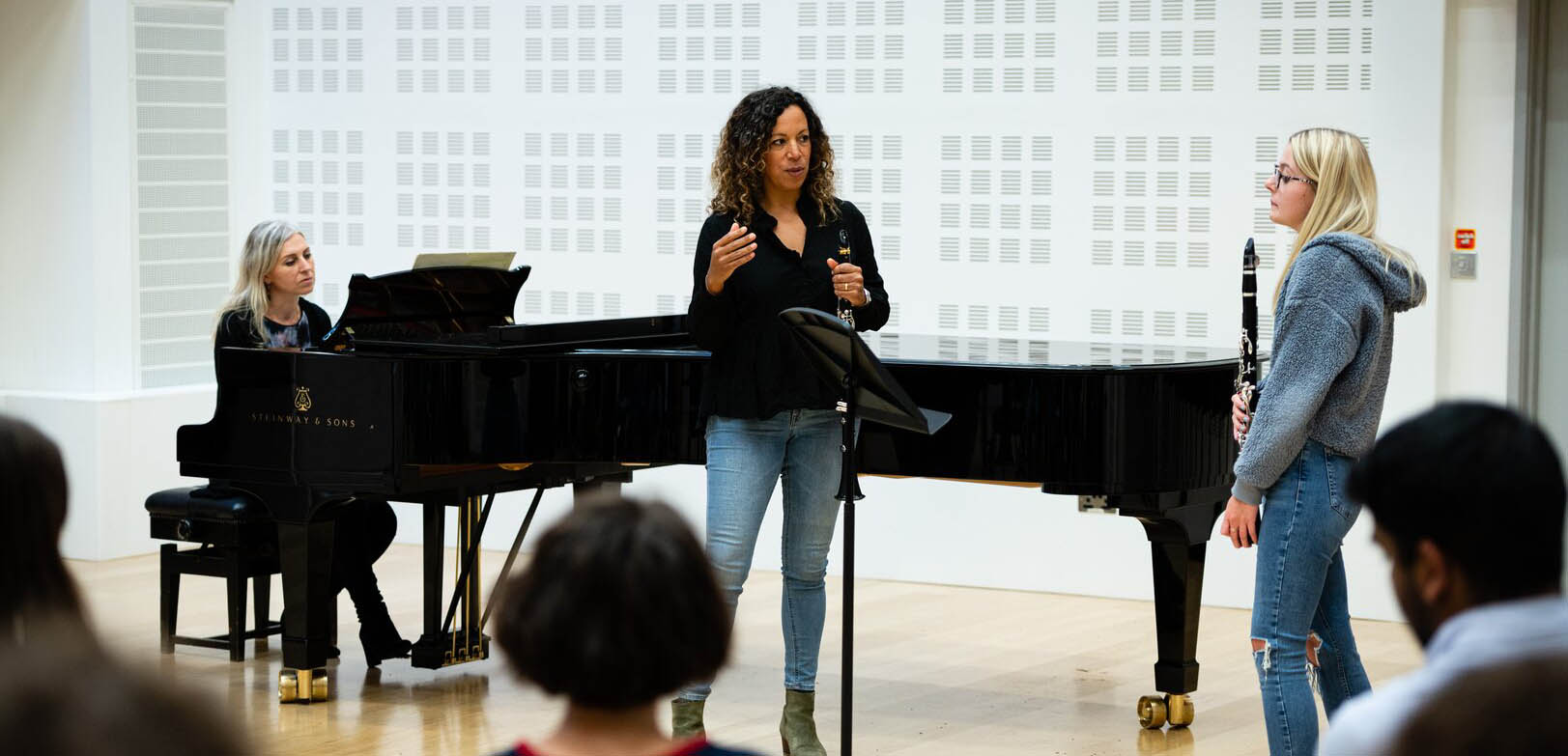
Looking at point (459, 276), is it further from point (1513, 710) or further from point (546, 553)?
point (1513, 710)

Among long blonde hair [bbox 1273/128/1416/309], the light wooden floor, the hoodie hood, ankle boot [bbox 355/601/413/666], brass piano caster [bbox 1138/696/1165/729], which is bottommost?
the light wooden floor

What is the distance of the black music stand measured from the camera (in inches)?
145

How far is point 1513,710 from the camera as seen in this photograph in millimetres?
1035

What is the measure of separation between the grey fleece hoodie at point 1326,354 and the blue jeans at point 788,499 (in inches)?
44.5

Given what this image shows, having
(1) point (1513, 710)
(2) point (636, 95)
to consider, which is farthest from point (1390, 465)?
(2) point (636, 95)

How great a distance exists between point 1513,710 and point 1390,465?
0.69 m

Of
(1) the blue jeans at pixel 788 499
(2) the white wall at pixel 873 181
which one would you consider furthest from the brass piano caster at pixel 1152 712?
(2) the white wall at pixel 873 181

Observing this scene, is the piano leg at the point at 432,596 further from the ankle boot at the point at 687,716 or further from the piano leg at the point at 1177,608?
the piano leg at the point at 1177,608

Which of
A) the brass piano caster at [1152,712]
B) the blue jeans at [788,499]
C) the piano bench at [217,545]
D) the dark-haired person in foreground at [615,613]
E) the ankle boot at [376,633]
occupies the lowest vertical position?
the brass piano caster at [1152,712]

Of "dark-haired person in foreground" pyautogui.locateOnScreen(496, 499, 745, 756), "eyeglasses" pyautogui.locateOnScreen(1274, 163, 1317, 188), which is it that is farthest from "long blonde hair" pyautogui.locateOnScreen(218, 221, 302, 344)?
"dark-haired person in foreground" pyautogui.locateOnScreen(496, 499, 745, 756)

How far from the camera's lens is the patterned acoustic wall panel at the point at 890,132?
660 cm

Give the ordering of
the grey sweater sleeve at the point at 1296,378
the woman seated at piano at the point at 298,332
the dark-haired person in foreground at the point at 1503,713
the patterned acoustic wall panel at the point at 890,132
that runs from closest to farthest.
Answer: the dark-haired person in foreground at the point at 1503,713 → the grey sweater sleeve at the point at 1296,378 → the woman seated at piano at the point at 298,332 → the patterned acoustic wall panel at the point at 890,132

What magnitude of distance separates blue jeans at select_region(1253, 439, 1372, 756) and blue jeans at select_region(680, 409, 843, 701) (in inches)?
45.1

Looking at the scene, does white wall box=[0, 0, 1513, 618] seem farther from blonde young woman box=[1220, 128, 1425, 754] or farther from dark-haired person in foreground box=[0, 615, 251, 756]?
dark-haired person in foreground box=[0, 615, 251, 756]
